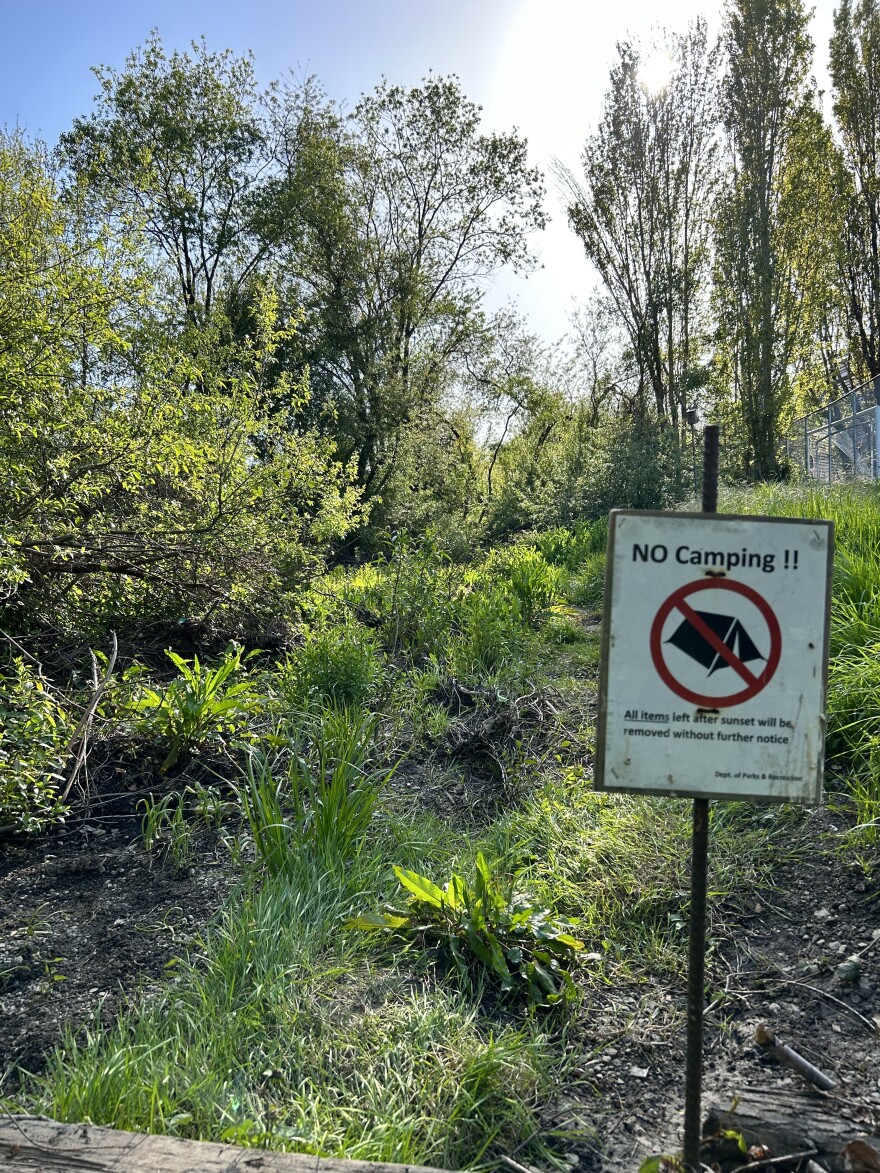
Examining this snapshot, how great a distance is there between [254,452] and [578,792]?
4.48 metres

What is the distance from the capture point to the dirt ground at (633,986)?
209 centimetres

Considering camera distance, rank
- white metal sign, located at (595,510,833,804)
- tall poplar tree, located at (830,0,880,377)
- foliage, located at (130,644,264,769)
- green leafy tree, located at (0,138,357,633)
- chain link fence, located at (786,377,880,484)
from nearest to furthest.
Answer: white metal sign, located at (595,510,833,804)
foliage, located at (130,644,264,769)
green leafy tree, located at (0,138,357,633)
chain link fence, located at (786,377,880,484)
tall poplar tree, located at (830,0,880,377)

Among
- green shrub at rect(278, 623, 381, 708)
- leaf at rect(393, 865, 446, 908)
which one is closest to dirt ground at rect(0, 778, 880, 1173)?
leaf at rect(393, 865, 446, 908)

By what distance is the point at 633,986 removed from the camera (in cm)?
261

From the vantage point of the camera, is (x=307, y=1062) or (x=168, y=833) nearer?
(x=307, y=1062)

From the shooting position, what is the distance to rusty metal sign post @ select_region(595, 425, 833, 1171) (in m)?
1.71

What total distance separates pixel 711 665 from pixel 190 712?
316cm

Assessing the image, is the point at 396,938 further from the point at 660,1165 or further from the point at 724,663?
the point at 724,663

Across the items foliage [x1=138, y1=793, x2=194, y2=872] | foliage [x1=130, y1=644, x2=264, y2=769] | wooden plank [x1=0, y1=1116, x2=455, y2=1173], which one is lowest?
wooden plank [x1=0, y1=1116, x2=455, y2=1173]

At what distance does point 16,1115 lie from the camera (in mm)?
1752

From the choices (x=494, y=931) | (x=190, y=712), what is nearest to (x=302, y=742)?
(x=190, y=712)

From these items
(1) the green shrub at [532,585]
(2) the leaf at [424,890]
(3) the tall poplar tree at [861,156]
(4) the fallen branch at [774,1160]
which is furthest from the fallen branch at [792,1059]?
(3) the tall poplar tree at [861,156]

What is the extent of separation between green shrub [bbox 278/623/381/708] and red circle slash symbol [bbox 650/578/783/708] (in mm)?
3464

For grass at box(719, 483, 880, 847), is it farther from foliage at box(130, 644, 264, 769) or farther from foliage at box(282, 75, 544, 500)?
foliage at box(282, 75, 544, 500)
